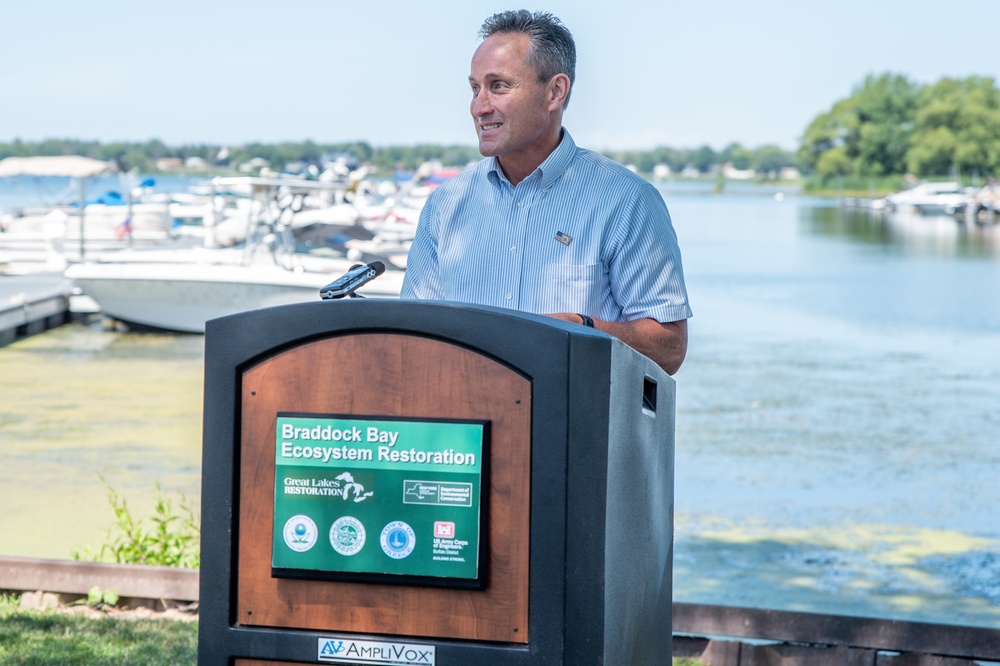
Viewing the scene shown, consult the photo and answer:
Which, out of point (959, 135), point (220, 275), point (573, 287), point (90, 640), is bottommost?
point (90, 640)

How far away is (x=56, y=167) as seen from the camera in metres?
24.2

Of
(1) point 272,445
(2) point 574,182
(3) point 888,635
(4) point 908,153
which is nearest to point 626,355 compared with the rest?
(1) point 272,445

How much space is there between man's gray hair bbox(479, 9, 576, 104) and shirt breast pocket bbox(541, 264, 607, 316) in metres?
0.38

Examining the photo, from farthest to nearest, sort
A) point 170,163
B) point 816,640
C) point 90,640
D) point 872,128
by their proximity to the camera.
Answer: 1. point 872,128
2. point 170,163
3. point 90,640
4. point 816,640

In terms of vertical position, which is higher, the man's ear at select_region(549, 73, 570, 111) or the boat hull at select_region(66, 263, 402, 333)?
the man's ear at select_region(549, 73, 570, 111)

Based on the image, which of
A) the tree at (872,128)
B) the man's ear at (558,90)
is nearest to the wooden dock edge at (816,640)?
the man's ear at (558,90)

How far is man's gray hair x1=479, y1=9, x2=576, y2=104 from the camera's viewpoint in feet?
8.52

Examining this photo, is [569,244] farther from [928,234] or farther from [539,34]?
[928,234]

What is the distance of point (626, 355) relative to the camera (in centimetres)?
197

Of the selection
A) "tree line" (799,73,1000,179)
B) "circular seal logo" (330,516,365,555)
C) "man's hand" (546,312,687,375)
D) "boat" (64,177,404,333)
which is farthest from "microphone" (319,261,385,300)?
"tree line" (799,73,1000,179)

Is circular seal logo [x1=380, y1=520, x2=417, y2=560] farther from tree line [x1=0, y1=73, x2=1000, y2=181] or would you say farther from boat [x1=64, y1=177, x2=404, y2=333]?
tree line [x1=0, y1=73, x2=1000, y2=181]

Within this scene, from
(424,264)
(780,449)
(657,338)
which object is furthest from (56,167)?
(657,338)

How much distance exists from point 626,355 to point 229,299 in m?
15.3

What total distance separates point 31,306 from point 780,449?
11699 mm
